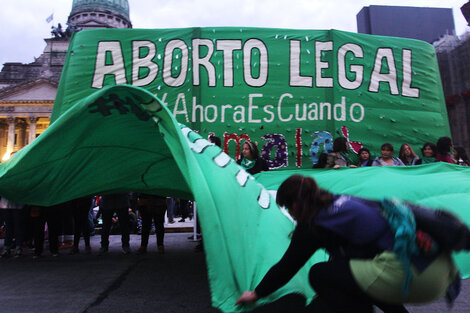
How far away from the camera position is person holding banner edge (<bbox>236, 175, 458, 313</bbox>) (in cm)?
171

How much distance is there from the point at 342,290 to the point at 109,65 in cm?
511

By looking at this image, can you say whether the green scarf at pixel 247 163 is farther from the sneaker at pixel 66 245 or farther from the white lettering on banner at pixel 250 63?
the sneaker at pixel 66 245

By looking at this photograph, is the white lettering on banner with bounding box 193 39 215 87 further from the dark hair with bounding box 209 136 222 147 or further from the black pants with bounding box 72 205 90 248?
the black pants with bounding box 72 205 90 248

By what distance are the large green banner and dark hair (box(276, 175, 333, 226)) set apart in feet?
12.0

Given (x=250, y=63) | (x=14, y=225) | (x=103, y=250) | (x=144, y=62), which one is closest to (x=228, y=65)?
(x=250, y=63)

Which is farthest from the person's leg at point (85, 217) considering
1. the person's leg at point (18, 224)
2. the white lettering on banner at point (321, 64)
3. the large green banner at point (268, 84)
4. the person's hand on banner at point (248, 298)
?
the person's hand on banner at point (248, 298)

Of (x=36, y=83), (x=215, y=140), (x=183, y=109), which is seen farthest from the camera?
(x=36, y=83)

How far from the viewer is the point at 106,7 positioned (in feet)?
146

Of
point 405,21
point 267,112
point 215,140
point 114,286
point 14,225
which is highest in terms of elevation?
point 405,21

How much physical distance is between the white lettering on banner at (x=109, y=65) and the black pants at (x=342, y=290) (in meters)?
4.73

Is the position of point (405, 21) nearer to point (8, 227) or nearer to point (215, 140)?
point (215, 140)

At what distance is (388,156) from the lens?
5148 millimetres

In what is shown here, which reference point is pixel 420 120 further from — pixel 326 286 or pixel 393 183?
pixel 326 286

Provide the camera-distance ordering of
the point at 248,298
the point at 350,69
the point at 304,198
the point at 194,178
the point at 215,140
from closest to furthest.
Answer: the point at 304,198
the point at 248,298
the point at 194,178
the point at 215,140
the point at 350,69
